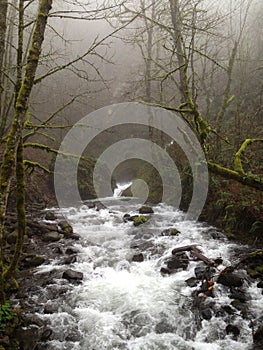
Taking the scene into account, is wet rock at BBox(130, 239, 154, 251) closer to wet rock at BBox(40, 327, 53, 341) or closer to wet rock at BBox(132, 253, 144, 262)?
wet rock at BBox(132, 253, 144, 262)

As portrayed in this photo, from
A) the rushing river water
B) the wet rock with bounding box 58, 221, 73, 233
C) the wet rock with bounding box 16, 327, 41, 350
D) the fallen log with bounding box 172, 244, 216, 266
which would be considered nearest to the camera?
the wet rock with bounding box 16, 327, 41, 350

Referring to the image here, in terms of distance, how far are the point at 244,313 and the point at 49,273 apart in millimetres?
4179

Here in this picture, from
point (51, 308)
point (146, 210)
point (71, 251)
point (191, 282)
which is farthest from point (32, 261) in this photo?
point (146, 210)

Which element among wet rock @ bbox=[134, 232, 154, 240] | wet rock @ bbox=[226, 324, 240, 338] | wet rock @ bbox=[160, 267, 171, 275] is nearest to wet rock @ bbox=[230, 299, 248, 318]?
wet rock @ bbox=[226, 324, 240, 338]

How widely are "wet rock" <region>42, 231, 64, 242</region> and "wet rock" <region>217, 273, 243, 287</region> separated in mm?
5028

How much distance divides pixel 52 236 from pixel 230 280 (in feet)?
17.5

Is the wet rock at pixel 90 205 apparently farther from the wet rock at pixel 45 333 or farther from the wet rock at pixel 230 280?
the wet rock at pixel 45 333

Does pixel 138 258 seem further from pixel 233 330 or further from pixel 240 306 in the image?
pixel 233 330

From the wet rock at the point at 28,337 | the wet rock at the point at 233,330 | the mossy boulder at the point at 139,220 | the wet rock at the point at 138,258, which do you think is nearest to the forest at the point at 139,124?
the wet rock at the point at 28,337

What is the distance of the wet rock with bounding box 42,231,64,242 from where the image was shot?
341 inches

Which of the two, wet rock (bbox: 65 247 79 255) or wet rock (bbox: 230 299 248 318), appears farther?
wet rock (bbox: 65 247 79 255)

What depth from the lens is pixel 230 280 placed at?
5793mm

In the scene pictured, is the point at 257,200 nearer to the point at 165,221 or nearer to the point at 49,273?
the point at 165,221

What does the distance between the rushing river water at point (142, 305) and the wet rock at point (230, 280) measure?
0.47 ft
